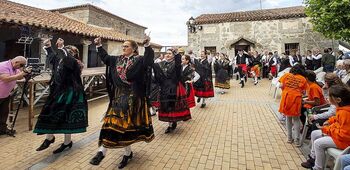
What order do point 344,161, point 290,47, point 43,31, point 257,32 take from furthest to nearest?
1. point 257,32
2. point 290,47
3. point 43,31
4. point 344,161

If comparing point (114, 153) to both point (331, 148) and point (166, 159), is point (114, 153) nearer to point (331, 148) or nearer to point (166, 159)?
point (166, 159)

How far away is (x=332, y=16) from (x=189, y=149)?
11627 millimetres

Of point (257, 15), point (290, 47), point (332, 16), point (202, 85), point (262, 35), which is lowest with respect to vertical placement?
point (202, 85)

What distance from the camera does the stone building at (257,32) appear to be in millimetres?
17906

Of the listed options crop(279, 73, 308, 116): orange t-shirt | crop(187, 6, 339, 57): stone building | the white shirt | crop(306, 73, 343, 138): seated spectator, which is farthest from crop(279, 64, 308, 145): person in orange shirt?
crop(187, 6, 339, 57): stone building

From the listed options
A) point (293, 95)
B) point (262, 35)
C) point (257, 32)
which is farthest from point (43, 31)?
point (262, 35)

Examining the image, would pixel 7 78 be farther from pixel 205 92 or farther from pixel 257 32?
pixel 257 32

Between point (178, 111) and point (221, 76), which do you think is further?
point (221, 76)

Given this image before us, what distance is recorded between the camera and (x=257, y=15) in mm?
19234

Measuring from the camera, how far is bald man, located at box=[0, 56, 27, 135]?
4008 millimetres

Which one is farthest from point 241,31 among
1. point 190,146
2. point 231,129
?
point 190,146

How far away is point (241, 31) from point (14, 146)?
18207 mm

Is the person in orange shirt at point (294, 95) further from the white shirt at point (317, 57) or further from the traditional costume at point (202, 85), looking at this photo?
the white shirt at point (317, 57)

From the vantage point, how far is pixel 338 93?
271cm
